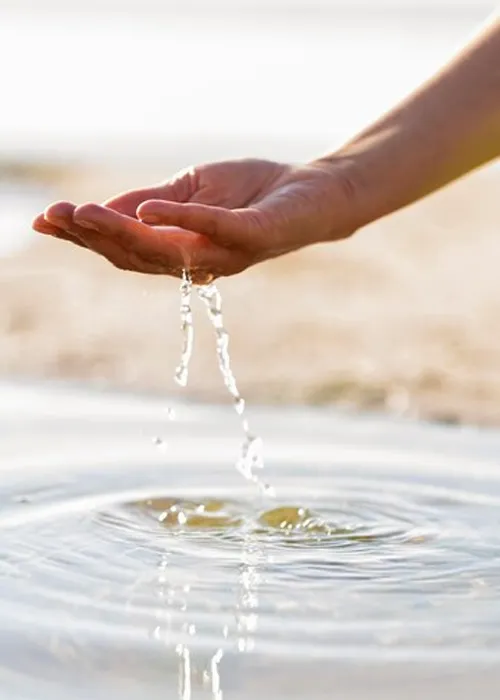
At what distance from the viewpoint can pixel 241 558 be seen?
2768 millimetres

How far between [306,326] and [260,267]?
1186mm

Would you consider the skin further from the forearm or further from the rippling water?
the rippling water

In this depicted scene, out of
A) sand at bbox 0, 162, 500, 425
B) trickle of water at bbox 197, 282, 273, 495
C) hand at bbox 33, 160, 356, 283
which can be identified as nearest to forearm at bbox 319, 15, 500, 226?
hand at bbox 33, 160, 356, 283

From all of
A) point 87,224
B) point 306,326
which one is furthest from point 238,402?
point 306,326

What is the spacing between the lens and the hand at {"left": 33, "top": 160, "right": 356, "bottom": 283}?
2.56m

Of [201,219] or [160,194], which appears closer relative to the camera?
[201,219]

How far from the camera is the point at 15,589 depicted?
2547 millimetres

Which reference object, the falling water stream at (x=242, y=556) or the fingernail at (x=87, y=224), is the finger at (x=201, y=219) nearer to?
the fingernail at (x=87, y=224)

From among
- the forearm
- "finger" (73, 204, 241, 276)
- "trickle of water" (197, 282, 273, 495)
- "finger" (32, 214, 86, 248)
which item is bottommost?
"trickle of water" (197, 282, 273, 495)

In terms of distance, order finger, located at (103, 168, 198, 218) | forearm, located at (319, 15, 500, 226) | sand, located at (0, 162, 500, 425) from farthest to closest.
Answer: sand, located at (0, 162, 500, 425) < forearm, located at (319, 15, 500, 226) < finger, located at (103, 168, 198, 218)

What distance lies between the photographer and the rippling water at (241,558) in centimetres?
220

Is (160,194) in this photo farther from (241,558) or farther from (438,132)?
(241,558)

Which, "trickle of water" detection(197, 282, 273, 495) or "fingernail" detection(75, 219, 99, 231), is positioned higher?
"fingernail" detection(75, 219, 99, 231)

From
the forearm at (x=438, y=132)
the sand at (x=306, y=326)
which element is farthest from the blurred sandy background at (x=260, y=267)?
the forearm at (x=438, y=132)
